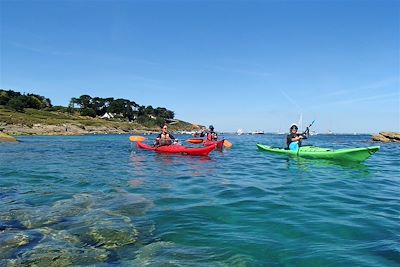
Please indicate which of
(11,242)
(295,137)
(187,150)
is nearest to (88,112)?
(187,150)

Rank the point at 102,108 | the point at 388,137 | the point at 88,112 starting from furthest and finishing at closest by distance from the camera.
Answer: the point at 102,108
the point at 88,112
the point at 388,137

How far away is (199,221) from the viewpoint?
848 cm

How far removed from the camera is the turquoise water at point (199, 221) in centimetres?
622

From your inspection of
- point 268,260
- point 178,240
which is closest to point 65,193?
point 178,240

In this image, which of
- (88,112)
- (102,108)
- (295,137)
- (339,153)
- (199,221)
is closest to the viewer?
(199,221)

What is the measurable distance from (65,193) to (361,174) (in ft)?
43.2

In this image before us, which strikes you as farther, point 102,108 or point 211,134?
point 102,108

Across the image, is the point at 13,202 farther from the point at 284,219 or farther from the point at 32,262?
the point at 284,219

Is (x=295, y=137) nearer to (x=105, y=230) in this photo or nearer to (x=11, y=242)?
(x=105, y=230)

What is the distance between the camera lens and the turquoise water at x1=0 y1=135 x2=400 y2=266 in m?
6.22

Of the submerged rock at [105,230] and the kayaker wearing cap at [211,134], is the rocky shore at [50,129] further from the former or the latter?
the submerged rock at [105,230]

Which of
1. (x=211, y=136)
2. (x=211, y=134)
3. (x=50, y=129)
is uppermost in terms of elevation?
(x=211, y=134)

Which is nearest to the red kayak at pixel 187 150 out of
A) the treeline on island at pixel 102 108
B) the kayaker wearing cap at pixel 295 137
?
the kayaker wearing cap at pixel 295 137

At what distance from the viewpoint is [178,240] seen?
716 cm
